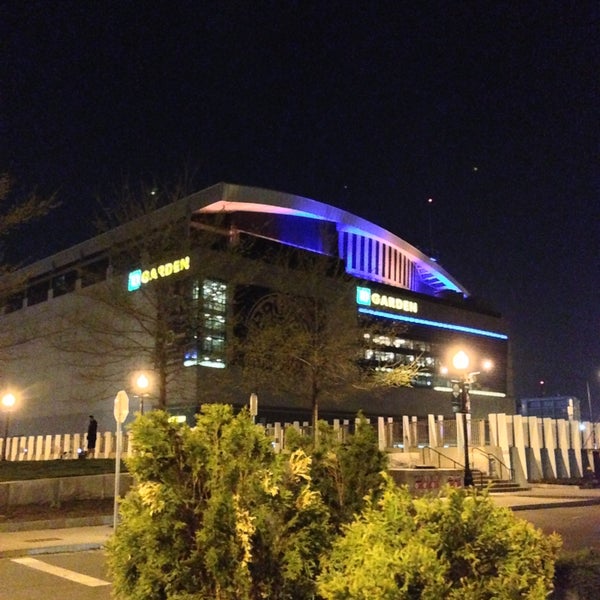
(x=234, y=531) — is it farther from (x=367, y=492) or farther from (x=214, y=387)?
(x=214, y=387)

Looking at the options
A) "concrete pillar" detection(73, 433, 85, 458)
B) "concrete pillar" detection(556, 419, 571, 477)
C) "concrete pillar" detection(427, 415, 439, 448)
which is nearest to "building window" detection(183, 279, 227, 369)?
"concrete pillar" detection(427, 415, 439, 448)

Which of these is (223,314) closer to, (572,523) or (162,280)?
(162,280)

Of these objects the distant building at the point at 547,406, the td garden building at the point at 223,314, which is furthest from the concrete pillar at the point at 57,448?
the distant building at the point at 547,406

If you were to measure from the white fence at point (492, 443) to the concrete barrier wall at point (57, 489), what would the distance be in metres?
9.00

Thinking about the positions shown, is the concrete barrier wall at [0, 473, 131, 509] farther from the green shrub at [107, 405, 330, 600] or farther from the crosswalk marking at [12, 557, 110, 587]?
the green shrub at [107, 405, 330, 600]

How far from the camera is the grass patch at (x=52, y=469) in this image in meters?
19.2

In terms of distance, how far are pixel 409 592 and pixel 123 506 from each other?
2.26 m

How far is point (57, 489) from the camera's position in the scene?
60.7ft

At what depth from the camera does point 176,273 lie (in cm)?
2286

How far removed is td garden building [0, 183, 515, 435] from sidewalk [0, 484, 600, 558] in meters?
4.70

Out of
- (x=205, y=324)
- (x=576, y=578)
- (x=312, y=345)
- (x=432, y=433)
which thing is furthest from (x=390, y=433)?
(x=576, y=578)

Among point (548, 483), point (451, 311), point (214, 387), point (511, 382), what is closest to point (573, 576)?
point (548, 483)

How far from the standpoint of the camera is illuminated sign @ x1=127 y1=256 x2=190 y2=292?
22.1 m

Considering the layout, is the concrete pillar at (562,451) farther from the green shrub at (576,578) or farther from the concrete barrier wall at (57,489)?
the green shrub at (576,578)
